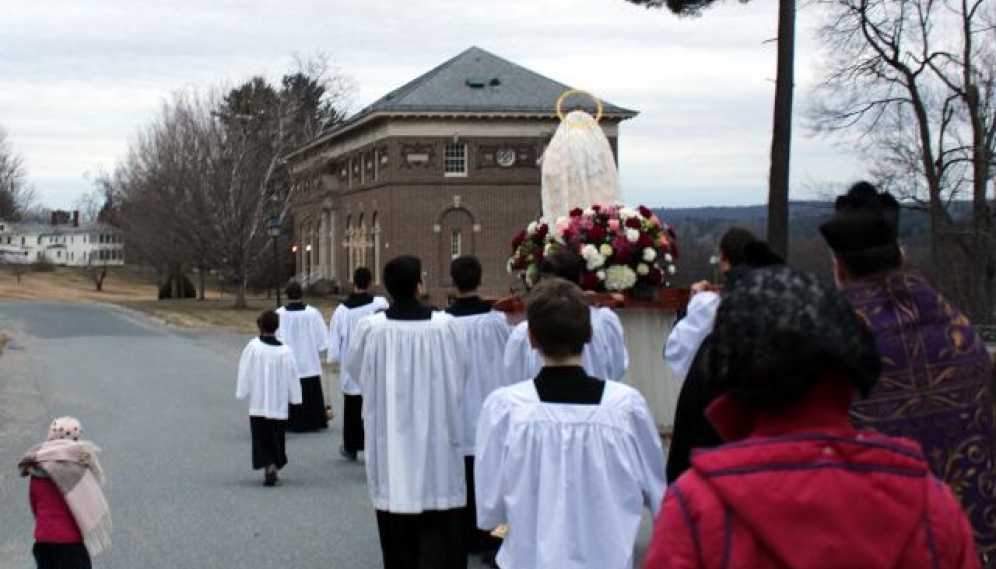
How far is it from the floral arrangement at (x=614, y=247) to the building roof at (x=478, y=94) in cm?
4181

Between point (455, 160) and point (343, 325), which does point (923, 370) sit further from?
point (455, 160)

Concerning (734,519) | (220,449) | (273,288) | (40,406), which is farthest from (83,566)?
(273,288)

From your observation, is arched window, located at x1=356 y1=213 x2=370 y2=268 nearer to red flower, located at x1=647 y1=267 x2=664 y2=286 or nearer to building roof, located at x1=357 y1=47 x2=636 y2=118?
building roof, located at x1=357 y1=47 x2=636 y2=118

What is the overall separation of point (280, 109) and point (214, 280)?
41387mm

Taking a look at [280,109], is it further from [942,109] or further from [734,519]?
[734,519]

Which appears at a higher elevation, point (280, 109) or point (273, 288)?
point (280, 109)

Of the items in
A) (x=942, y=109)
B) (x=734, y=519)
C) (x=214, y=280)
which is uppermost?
(x=942, y=109)

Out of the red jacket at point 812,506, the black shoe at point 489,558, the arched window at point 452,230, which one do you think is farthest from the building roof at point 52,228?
the red jacket at point 812,506

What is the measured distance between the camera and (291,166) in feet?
222

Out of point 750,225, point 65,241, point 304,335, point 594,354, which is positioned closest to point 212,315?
point 750,225

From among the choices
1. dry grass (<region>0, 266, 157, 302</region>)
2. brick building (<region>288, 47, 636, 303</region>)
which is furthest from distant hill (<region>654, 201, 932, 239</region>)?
dry grass (<region>0, 266, 157, 302</region>)

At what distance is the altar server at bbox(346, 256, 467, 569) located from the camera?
747cm

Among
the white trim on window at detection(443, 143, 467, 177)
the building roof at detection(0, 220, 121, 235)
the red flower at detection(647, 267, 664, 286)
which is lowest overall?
the building roof at detection(0, 220, 121, 235)

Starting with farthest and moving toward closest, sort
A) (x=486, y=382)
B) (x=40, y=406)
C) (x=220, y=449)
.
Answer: (x=40, y=406), (x=220, y=449), (x=486, y=382)
